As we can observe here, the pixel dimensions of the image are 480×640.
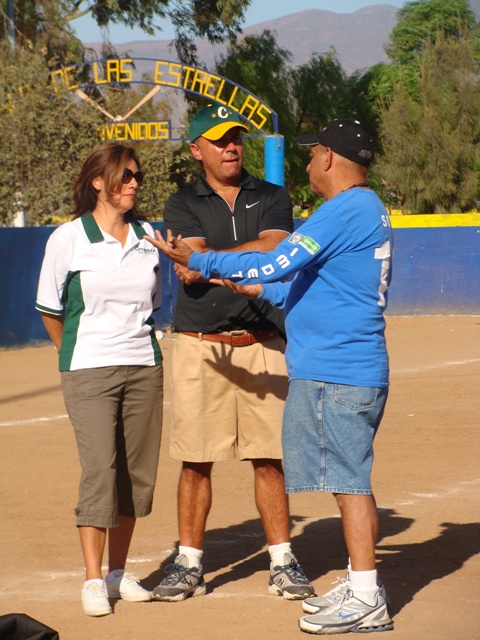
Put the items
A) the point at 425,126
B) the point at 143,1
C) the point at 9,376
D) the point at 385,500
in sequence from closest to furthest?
the point at 385,500, the point at 9,376, the point at 143,1, the point at 425,126

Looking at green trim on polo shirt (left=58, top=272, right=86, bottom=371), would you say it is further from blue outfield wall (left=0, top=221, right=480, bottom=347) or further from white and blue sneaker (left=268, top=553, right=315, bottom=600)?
blue outfield wall (left=0, top=221, right=480, bottom=347)

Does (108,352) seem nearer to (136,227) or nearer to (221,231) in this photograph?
(136,227)

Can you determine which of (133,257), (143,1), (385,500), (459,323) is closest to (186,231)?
(133,257)

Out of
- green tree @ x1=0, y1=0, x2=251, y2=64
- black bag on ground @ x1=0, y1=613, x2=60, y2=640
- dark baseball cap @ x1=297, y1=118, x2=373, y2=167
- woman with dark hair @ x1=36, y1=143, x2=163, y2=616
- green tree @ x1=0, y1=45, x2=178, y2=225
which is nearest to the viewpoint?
black bag on ground @ x1=0, y1=613, x2=60, y2=640

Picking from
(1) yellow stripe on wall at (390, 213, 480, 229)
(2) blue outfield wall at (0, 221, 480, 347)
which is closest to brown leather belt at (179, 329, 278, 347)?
(2) blue outfield wall at (0, 221, 480, 347)

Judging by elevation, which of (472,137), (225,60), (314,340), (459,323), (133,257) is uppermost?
(225,60)

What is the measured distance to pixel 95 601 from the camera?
4.87 metres

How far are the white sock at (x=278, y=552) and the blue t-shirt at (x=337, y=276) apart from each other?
1.03 metres

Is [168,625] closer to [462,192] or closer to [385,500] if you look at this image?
[385,500]

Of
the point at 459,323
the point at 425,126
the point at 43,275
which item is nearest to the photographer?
the point at 43,275

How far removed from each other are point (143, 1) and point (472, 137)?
44.5 ft

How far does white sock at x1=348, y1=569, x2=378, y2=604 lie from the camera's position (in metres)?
4.58

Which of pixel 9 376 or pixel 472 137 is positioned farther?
pixel 472 137

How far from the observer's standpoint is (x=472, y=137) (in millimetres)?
41531
